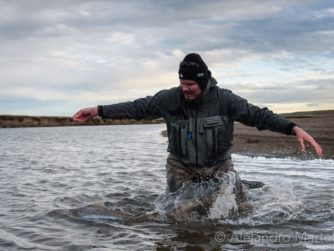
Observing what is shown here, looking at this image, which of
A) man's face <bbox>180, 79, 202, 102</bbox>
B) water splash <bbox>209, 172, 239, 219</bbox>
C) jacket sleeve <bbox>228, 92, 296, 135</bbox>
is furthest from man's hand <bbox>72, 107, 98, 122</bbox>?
water splash <bbox>209, 172, 239, 219</bbox>

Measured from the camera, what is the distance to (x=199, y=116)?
26.2 feet

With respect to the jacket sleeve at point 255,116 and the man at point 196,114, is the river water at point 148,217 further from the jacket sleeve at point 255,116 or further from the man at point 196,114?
the jacket sleeve at point 255,116

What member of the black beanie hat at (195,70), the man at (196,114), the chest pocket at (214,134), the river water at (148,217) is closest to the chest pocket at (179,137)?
the man at (196,114)

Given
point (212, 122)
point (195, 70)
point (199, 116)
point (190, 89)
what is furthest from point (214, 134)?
point (195, 70)

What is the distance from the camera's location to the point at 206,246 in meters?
6.46

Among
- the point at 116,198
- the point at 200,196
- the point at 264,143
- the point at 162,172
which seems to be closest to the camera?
the point at 200,196

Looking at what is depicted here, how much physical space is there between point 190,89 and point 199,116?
0.45 metres

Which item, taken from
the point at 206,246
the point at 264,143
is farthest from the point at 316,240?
the point at 264,143

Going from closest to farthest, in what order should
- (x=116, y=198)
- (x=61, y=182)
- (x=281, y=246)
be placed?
(x=281, y=246), (x=116, y=198), (x=61, y=182)

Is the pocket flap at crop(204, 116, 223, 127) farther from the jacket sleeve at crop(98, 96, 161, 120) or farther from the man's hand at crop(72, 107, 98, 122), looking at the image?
the man's hand at crop(72, 107, 98, 122)

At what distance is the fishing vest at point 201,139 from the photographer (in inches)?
314

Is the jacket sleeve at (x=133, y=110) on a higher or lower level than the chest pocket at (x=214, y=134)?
higher

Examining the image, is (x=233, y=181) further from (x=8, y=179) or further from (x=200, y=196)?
(x=8, y=179)

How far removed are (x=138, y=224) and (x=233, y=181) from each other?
1725 mm
